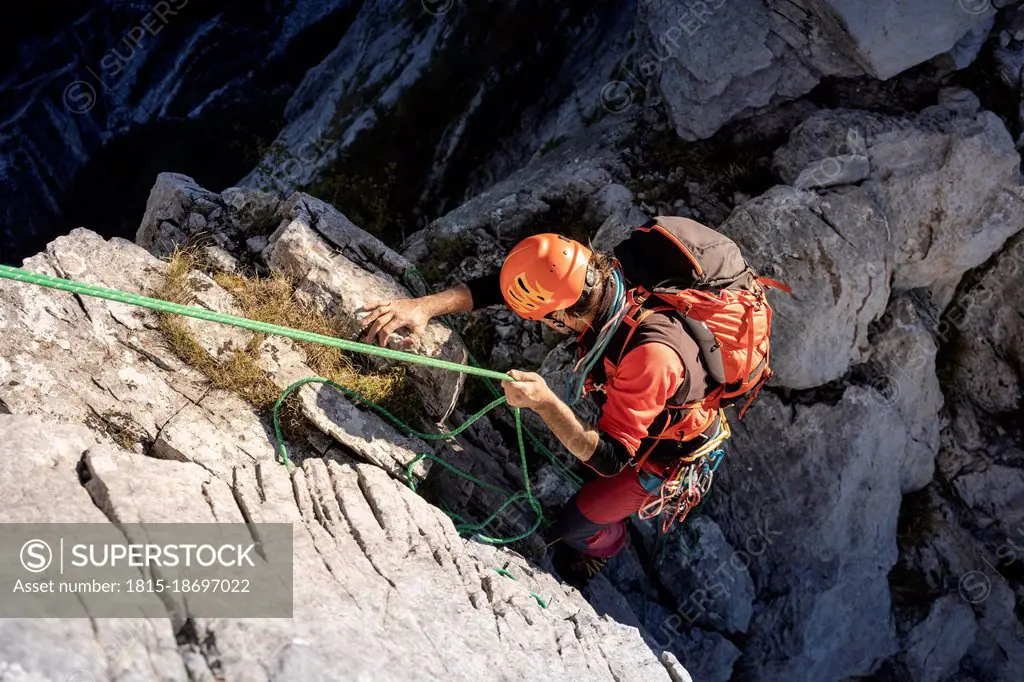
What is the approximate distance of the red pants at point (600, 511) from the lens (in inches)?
247

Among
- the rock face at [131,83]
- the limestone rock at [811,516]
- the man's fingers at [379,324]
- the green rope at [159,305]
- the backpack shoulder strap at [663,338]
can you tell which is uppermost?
the rock face at [131,83]

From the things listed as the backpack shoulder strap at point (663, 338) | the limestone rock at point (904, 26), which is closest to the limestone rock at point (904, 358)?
the limestone rock at point (904, 26)

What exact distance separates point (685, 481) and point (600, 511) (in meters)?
0.83

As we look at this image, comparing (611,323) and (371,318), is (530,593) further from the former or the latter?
(371,318)

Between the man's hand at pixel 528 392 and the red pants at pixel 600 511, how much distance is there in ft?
4.97

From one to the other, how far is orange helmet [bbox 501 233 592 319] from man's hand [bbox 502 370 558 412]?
0.51m

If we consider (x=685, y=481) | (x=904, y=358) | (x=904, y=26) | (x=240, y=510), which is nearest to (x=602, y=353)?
(x=685, y=481)

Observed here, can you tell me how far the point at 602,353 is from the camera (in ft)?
17.6

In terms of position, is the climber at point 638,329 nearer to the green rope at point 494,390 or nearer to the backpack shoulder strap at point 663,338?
the backpack shoulder strap at point 663,338

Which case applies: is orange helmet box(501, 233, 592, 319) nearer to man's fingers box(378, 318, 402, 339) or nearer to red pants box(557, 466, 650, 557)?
man's fingers box(378, 318, 402, 339)

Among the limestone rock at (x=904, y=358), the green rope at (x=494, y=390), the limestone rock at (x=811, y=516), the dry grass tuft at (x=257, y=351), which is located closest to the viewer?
the dry grass tuft at (x=257, y=351)

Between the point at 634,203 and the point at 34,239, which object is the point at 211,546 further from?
the point at 34,239

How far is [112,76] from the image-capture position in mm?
12359

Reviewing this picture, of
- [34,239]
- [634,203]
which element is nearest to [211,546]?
[634,203]
